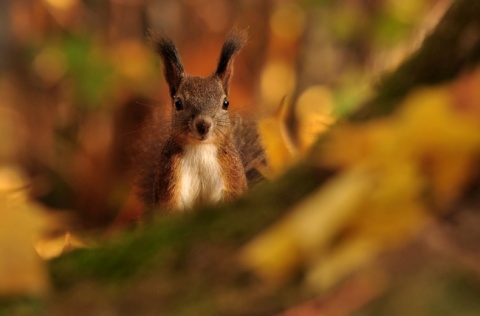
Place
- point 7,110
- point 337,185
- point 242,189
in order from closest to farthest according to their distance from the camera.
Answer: point 337,185
point 242,189
point 7,110

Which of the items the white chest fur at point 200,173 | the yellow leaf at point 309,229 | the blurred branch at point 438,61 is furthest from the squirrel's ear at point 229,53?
the yellow leaf at point 309,229

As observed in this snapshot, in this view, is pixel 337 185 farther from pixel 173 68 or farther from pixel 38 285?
pixel 173 68

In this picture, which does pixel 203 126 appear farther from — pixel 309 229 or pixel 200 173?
pixel 309 229

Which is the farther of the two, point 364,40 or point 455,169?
point 364,40

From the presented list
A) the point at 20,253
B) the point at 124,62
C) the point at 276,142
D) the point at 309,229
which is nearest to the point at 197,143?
the point at 276,142

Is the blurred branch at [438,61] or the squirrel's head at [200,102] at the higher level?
the squirrel's head at [200,102]

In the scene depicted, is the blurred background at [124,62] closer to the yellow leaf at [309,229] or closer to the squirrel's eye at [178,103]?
the squirrel's eye at [178,103]

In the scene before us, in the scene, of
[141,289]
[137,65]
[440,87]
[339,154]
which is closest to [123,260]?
[141,289]

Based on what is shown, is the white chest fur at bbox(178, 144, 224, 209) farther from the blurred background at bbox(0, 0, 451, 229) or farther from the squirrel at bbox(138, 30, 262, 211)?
the blurred background at bbox(0, 0, 451, 229)
